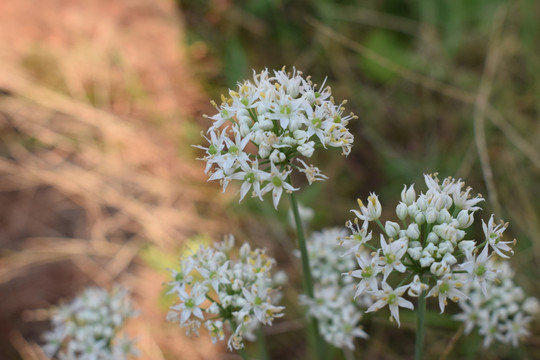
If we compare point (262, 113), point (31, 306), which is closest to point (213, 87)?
point (31, 306)

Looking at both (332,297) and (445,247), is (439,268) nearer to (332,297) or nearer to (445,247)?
(445,247)

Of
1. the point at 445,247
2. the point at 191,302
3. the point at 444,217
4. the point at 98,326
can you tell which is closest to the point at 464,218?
the point at 444,217

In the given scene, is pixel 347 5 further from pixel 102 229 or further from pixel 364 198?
pixel 102 229

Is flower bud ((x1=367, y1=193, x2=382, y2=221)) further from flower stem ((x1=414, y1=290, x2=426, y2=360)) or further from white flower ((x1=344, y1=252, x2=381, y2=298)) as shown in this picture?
flower stem ((x1=414, y1=290, x2=426, y2=360))

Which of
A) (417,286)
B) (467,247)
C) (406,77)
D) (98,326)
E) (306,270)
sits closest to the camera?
(417,286)

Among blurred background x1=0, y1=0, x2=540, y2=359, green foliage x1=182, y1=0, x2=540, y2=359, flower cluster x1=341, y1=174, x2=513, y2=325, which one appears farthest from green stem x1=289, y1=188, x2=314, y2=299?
green foliage x1=182, y1=0, x2=540, y2=359

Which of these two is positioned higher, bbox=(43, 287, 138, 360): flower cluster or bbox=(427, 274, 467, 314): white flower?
bbox=(43, 287, 138, 360): flower cluster
